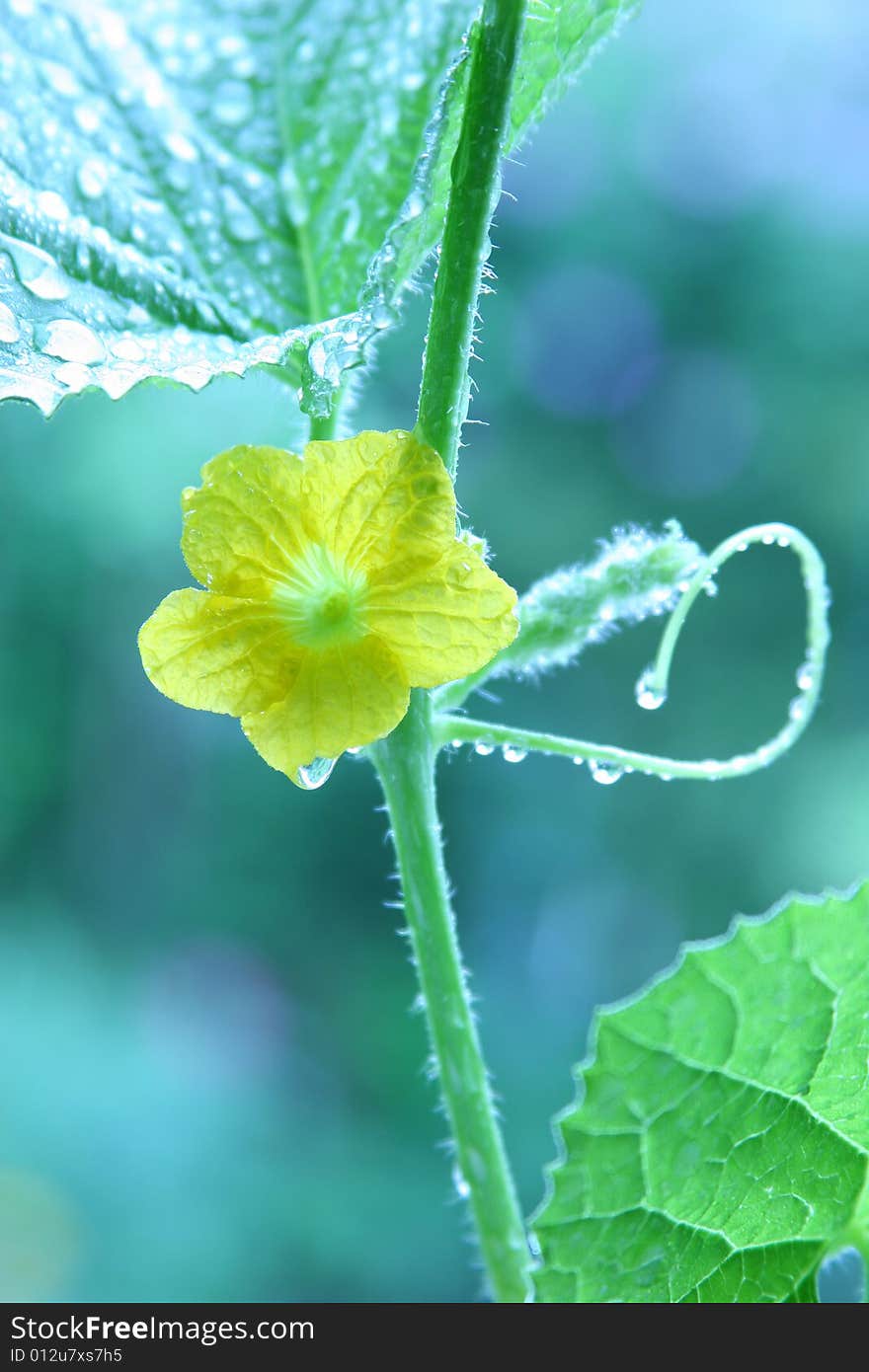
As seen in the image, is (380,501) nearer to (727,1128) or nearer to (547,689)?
(727,1128)

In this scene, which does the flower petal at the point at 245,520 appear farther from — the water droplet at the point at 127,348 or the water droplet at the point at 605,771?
the water droplet at the point at 605,771

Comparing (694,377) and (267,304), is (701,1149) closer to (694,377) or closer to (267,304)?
(267,304)

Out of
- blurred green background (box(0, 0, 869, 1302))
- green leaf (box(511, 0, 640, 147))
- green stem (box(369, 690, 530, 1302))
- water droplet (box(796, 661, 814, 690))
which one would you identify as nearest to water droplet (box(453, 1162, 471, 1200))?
green stem (box(369, 690, 530, 1302))

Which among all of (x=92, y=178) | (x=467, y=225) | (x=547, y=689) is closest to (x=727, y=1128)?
(x=467, y=225)

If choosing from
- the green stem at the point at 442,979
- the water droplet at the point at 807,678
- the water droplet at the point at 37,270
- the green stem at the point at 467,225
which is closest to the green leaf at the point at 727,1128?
the green stem at the point at 442,979

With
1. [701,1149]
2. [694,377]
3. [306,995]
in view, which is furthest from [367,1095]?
[701,1149]
